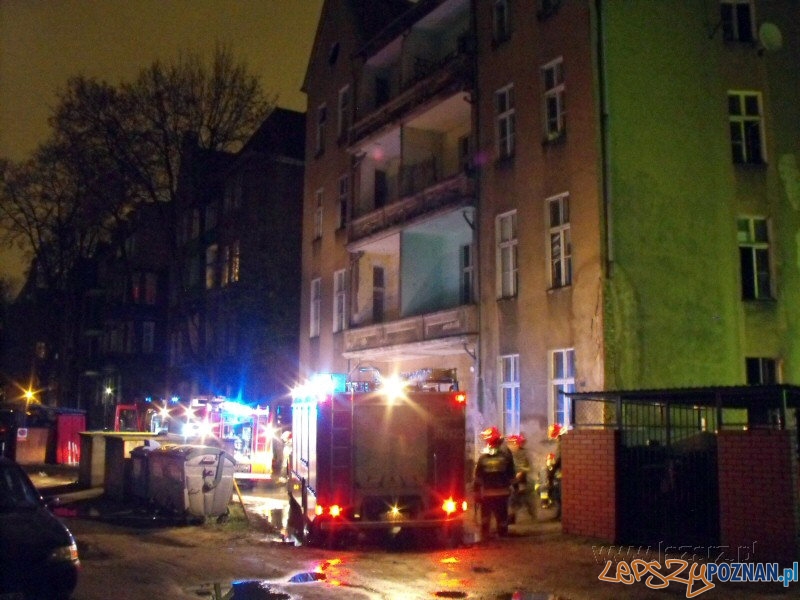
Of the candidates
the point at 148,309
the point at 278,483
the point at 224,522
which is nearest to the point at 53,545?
the point at 224,522

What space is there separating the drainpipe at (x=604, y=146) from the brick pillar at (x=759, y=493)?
6559 mm

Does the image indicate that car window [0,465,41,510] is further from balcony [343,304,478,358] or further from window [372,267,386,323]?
window [372,267,386,323]

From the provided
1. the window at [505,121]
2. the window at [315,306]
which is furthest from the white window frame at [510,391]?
the window at [315,306]

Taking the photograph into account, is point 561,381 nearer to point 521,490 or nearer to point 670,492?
point 521,490

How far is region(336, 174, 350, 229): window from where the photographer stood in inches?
1102

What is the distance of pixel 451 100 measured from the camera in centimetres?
2211

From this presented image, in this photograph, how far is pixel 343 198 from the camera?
28297 millimetres

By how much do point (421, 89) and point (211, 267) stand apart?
21.7 metres

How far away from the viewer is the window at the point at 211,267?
134ft

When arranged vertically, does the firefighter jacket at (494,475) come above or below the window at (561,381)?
below

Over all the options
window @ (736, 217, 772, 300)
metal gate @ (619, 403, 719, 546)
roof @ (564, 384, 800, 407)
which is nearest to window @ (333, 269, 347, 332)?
window @ (736, 217, 772, 300)

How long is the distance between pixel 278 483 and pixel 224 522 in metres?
7.52

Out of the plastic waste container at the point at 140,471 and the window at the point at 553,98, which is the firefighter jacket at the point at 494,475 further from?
the window at the point at 553,98

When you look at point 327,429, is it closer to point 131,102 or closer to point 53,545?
point 53,545
